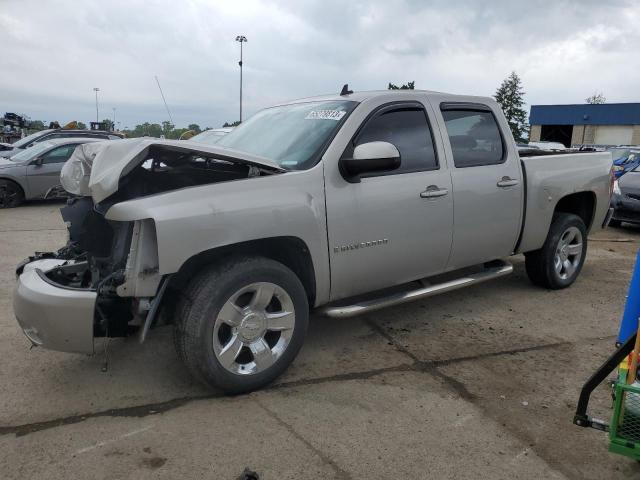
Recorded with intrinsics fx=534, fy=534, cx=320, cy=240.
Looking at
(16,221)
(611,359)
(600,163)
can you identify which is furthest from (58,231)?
(611,359)

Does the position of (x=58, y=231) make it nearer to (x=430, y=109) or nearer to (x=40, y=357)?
(x=40, y=357)

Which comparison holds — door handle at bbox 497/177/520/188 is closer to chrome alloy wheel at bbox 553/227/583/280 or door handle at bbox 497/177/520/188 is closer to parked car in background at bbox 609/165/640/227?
chrome alloy wheel at bbox 553/227/583/280

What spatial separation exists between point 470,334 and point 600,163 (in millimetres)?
2717

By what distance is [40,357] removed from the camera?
382 centimetres

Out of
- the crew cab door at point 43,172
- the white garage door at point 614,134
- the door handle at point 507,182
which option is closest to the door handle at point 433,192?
the door handle at point 507,182

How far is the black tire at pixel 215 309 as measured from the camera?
3.04 m

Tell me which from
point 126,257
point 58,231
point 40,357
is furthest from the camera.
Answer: point 58,231

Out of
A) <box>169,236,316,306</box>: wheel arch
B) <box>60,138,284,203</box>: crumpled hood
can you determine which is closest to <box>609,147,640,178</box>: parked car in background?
<box>169,236,316,306</box>: wheel arch

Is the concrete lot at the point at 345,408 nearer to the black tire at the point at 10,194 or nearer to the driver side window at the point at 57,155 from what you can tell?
the black tire at the point at 10,194

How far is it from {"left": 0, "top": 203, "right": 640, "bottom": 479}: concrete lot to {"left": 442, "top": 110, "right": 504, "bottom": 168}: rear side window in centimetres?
142

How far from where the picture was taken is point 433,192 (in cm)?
407

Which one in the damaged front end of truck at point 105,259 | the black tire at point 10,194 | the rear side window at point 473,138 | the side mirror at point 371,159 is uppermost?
the rear side window at point 473,138

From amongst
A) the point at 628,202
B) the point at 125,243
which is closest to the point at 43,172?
the point at 125,243

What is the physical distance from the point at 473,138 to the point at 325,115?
1.46 meters
